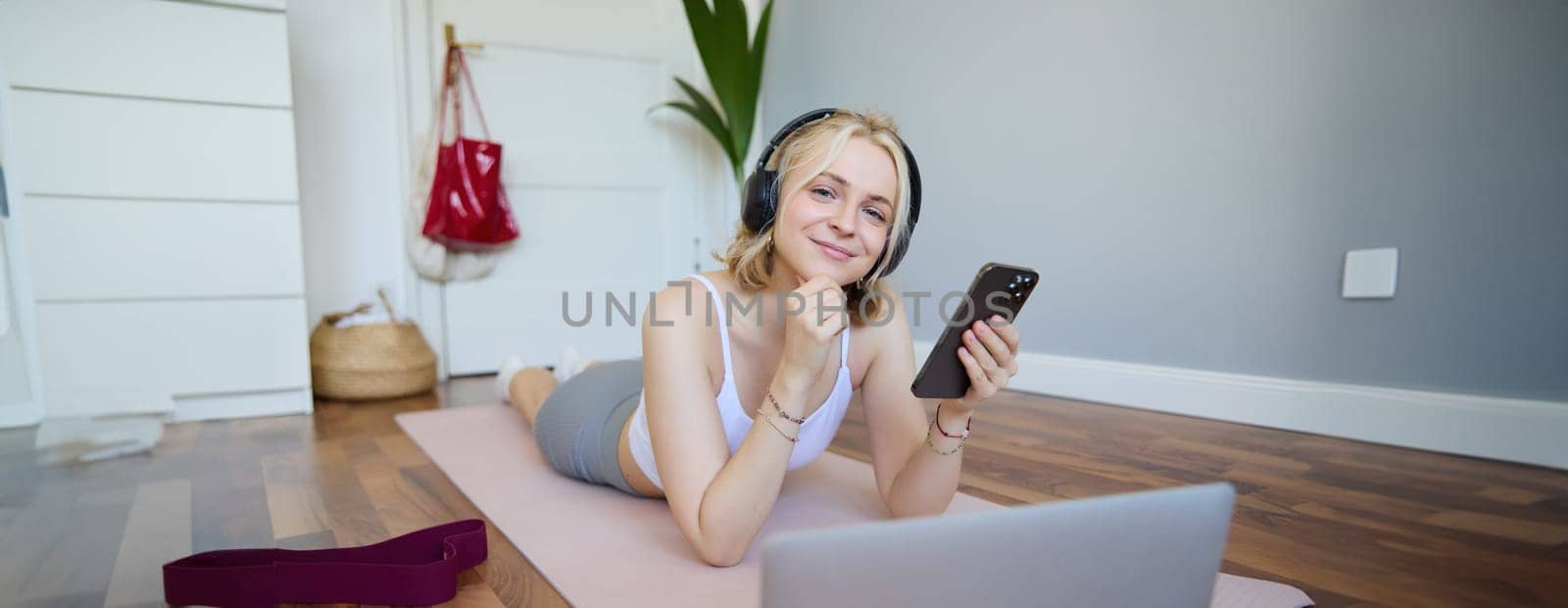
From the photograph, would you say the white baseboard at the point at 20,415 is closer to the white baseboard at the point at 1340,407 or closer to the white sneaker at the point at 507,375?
the white sneaker at the point at 507,375

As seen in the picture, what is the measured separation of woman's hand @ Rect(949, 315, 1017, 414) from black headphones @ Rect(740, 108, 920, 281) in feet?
0.59

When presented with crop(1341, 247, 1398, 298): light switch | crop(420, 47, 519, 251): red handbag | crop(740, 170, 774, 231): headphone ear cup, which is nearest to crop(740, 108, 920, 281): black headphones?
crop(740, 170, 774, 231): headphone ear cup

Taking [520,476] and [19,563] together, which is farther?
[520,476]

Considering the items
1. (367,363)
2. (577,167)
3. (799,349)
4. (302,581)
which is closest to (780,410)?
(799,349)

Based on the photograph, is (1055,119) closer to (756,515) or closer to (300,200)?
(756,515)

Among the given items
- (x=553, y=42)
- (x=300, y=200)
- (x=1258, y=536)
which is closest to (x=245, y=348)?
(x=300, y=200)

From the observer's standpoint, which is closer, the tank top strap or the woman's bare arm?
the woman's bare arm

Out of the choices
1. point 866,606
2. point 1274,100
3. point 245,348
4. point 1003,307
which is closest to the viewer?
point 866,606

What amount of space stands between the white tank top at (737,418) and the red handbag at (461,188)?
1958 mm

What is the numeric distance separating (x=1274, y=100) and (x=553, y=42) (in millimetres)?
2577

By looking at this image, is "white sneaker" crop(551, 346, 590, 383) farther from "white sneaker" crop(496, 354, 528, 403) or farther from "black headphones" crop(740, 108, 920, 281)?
"black headphones" crop(740, 108, 920, 281)

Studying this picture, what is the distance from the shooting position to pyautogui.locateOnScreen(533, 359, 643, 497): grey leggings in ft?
4.93

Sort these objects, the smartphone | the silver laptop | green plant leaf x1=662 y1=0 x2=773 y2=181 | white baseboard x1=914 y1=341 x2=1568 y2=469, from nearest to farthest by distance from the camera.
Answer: the silver laptop
the smartphone
white baseboard x1=914 y1=341 x2=1568 y2=469
green plant leaf x1=662 y1=0 x2=773 y2=181

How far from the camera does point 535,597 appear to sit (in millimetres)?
1065
